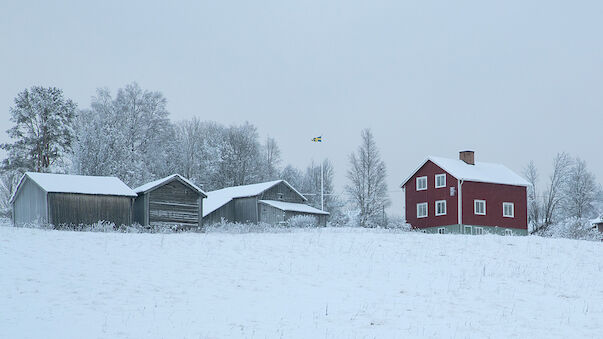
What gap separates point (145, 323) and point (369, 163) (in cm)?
5666

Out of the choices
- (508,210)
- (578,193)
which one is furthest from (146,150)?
(578,193)

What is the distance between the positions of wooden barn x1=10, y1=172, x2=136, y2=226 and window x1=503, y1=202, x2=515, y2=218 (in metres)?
31.9

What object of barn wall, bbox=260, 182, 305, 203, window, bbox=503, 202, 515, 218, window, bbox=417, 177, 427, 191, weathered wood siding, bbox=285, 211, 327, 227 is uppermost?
window, bbox=417, 177, 427, 191

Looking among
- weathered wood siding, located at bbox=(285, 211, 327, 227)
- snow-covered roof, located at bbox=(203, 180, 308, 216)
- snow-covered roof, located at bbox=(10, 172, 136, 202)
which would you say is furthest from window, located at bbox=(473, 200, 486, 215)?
snow-covered roof, located at bbox=(10, 172, 136, 202)

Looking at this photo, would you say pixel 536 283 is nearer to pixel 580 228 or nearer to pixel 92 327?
pixel 92 327

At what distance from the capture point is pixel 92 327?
14359 millimetres

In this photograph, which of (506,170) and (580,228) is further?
(506,170)

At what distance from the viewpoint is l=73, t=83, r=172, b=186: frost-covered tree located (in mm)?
64188

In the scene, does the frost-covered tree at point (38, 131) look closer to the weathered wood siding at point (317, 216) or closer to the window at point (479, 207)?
the weathered wood siding at point (317, 216)

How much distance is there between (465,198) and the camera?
5453cm

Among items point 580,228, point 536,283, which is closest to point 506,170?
point 580,228

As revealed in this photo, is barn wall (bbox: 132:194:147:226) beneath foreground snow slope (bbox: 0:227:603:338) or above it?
above

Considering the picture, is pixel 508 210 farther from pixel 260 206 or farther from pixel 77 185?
pixel 77 185

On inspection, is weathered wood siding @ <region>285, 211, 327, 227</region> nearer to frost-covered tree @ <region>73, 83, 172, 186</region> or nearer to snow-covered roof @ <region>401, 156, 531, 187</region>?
snow-covered roof @ <region>401, 156, 531, 187</region>
